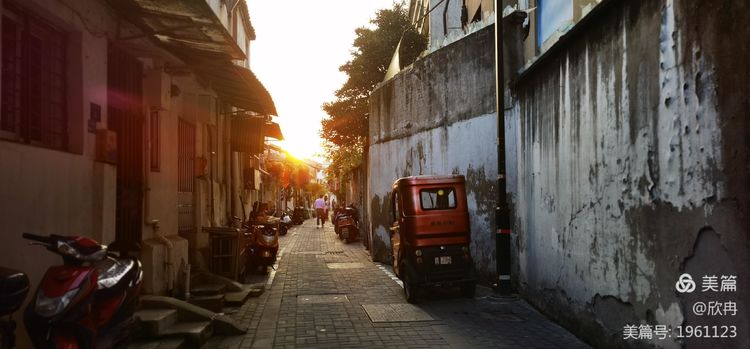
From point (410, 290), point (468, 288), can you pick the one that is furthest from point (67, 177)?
point (468, 288)

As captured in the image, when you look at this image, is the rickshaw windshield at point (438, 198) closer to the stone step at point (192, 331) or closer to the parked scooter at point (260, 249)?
the stone step at point (192, 331)

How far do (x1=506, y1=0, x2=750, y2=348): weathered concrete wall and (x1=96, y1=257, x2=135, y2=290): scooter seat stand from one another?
15.7ft

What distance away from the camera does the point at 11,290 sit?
3422 millimetres

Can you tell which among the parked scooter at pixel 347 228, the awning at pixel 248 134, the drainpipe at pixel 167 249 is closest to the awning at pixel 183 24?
the drainpipe at pixel 167 249

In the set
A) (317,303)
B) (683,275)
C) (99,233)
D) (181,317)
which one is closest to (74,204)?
(99,233)

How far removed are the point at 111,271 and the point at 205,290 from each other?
4.66m

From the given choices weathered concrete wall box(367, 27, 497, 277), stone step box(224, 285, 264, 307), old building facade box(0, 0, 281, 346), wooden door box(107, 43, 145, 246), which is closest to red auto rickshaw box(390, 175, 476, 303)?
weathered concrete wall box(367, 27, 497, 277)

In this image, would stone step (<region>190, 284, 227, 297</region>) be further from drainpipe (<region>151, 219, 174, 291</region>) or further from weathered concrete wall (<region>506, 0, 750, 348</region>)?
weathered concrete wall (<region>506, 0, 750, 348</region>)

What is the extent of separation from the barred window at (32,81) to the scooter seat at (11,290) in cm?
216

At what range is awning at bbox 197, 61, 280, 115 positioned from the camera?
9773 mm

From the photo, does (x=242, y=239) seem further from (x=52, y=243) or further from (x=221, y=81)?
(x=52, y=243)

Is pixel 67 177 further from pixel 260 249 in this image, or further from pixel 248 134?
pixel 248 134

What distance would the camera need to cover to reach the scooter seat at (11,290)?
336cm

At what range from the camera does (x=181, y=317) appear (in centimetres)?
710
